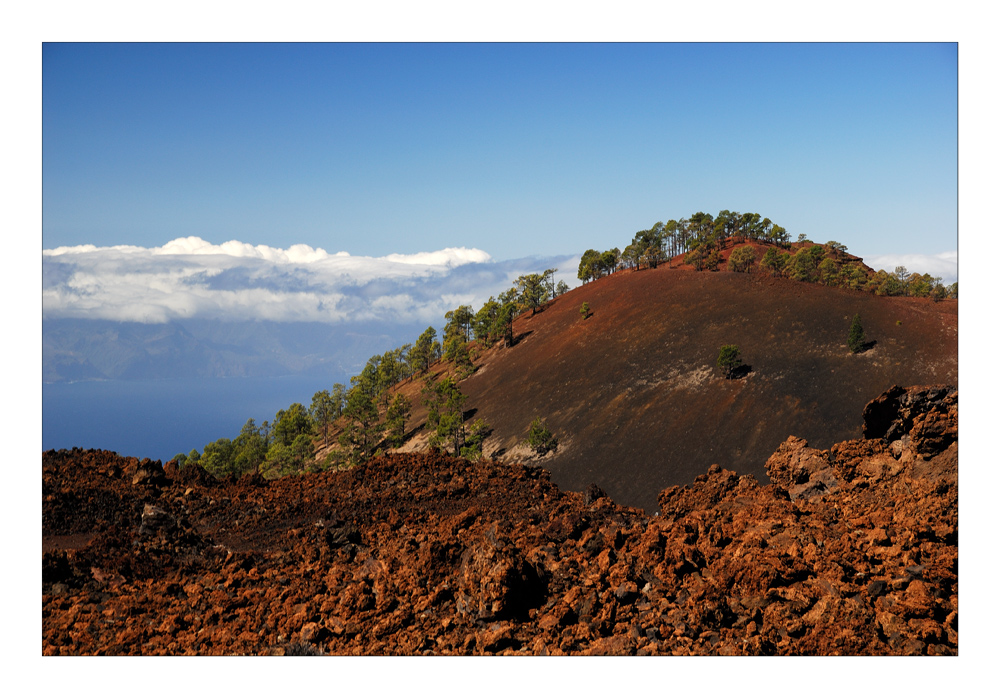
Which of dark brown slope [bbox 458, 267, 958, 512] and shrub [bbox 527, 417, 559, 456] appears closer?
Answer: dark brown slope [bbox 458, 267, 958, 512]

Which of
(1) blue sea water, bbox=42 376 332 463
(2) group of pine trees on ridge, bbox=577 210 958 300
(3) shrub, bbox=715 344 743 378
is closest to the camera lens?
(1) blue sea water, bbox=42 376 332 463

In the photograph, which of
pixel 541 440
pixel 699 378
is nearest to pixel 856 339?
pixel 699 378

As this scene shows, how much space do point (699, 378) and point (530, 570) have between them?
30.5 metres

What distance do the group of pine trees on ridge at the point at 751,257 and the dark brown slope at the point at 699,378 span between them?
644 inches

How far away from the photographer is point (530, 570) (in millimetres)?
13203

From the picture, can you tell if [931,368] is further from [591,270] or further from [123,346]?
[123,346]

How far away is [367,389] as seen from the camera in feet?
185

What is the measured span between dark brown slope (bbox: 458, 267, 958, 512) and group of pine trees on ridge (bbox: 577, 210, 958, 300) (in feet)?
53.7

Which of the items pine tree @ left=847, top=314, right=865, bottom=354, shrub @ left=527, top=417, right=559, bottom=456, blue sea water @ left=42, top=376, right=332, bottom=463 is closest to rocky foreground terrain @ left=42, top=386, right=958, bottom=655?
blue sea water @ left=42, top=376, right=332, bottom=463

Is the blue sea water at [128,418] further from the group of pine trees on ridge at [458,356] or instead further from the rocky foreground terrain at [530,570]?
the group of pine trees on ridge at [458,356]

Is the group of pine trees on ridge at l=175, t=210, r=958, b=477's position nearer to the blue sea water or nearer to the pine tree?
the blue sea water

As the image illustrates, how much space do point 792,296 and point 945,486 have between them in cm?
4339

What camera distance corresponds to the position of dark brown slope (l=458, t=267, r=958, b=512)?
31.5 metres
